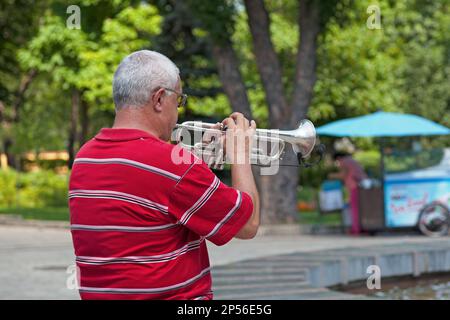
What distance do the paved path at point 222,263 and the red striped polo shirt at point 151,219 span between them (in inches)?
177

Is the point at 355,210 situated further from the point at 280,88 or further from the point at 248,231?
the point at 248,231

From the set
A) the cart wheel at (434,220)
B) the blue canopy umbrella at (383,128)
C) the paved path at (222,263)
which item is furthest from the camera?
the blue canopy umbrella at (383,128)

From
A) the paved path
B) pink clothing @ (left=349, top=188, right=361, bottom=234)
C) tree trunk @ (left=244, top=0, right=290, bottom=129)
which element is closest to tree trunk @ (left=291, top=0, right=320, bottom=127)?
tree trunk @ (left=244, top=0, right=290, bottom=129)

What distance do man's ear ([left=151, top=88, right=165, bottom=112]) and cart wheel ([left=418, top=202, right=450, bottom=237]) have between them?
14418 millimetres

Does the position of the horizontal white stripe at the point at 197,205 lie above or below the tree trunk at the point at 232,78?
below

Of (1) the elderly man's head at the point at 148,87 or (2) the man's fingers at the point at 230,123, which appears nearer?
(1) the elderly man's head at the point at 148,87

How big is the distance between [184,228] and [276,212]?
16267 millimetres

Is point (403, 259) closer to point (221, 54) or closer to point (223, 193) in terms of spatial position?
point (223, 193)

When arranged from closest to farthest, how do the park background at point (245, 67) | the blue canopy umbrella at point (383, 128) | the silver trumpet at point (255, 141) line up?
the silver trumpet at point (255, 141), the blue canopy umbrella at point (383, 128), the park background at point (245, 67)

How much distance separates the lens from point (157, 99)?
308cm

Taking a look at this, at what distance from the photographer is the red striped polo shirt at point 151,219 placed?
294 centimetres


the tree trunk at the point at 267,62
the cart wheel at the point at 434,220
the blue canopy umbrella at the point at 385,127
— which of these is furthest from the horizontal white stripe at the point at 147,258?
the tree trunk at the point at 267,62

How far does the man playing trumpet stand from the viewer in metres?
2.94

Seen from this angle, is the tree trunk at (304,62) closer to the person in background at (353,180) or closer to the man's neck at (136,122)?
the person in background at (353,180)
